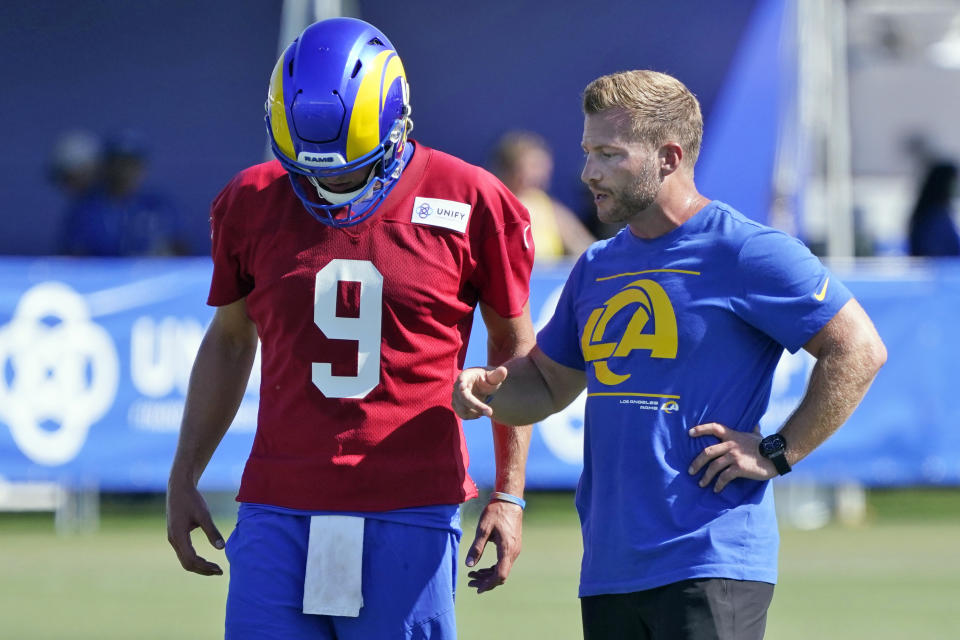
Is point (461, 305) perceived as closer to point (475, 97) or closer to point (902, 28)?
point (475, 97)

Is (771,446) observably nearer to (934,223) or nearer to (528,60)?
(934,223)

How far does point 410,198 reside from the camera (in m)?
3.94

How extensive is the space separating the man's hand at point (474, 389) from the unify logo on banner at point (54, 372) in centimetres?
740

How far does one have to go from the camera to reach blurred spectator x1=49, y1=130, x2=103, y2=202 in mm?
13789

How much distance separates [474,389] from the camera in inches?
150

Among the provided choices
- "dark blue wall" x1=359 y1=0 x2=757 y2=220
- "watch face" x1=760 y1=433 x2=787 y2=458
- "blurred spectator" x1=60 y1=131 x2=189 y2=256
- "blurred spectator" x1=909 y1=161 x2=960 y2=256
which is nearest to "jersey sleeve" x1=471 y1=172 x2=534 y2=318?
"watch face" x1=760 y1=433 x2=787 y2=458

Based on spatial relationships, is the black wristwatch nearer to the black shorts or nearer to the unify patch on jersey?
the black shorts

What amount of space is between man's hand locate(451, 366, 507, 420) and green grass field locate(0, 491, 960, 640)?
13.2 ft

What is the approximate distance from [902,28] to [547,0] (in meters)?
3.93

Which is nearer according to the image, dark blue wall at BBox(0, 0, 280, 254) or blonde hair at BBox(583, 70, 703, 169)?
blonde hair at BBox(583, 70, 703, 169)

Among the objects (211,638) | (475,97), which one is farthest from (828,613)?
(475,97)

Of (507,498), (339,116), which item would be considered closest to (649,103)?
(339,116)

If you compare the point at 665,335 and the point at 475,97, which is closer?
the point at 665,335

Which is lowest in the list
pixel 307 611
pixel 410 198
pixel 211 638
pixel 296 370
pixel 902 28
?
pixel 211 638
